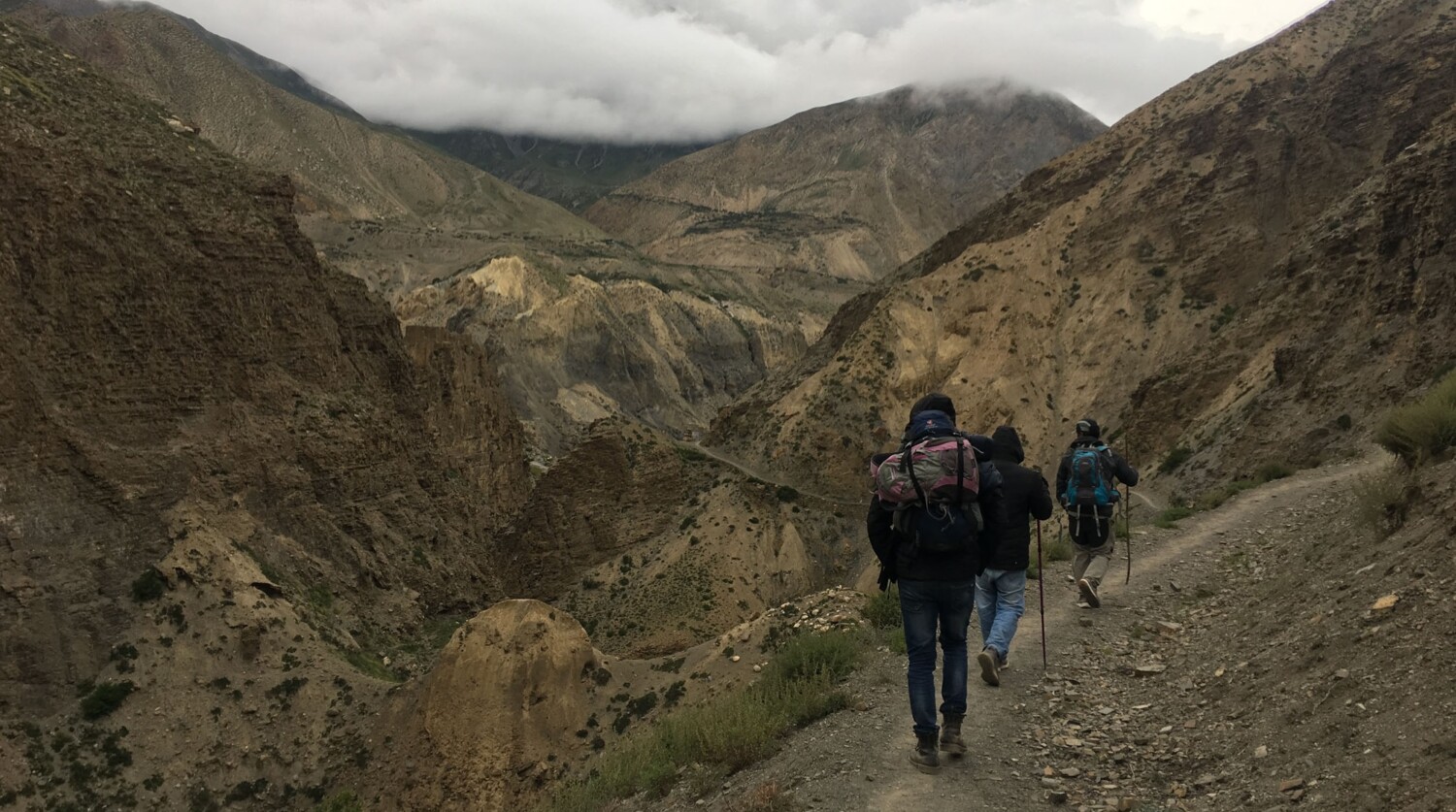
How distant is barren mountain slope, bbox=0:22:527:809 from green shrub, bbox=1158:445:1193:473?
→ 24067 mm

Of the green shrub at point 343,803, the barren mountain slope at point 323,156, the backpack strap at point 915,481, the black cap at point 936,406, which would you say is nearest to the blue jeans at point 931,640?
the backpack strap at point 915,481

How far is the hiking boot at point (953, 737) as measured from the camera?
6.79 metres

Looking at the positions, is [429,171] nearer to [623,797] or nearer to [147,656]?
[147,656]

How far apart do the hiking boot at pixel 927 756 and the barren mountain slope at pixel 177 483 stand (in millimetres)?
20526

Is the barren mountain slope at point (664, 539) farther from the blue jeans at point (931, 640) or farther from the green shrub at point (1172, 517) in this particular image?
→ the blue jeans at point (931, 640)

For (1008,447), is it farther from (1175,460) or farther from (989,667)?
(1175,460)

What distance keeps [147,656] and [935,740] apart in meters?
25.6

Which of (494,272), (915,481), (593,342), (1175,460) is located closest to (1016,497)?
(915,481)

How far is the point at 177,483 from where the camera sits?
28.1 metres

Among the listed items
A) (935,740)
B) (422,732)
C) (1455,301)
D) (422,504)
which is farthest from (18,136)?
(1455,301)

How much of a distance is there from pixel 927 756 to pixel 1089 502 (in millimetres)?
5470

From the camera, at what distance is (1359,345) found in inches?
949

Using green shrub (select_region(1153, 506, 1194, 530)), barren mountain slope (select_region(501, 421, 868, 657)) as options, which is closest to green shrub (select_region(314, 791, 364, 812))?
barren mountain slope (select_region(501, 421, 868, 657))

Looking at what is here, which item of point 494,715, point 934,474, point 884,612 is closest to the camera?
point 934,474
